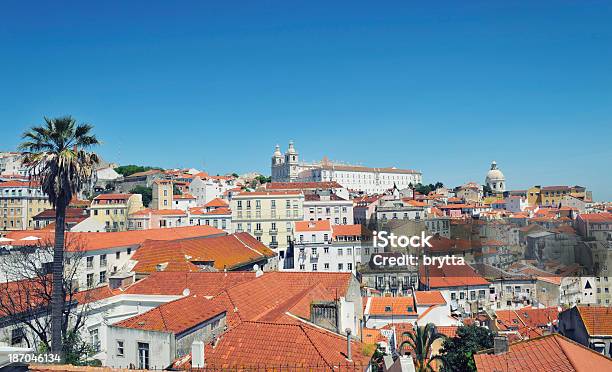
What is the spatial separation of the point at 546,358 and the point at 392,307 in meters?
19.6

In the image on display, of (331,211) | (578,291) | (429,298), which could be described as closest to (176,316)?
(429,298)

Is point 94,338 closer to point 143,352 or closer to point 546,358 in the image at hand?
point 143,352

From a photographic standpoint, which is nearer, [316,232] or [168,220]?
[316,232]

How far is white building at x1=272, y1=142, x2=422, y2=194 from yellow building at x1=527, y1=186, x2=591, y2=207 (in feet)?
122

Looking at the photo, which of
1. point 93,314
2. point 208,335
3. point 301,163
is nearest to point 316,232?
point 93,314

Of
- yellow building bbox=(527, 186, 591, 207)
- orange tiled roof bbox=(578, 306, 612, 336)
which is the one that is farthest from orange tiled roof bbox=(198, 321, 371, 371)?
yellow building bbox=(527, 186, 591, 207)

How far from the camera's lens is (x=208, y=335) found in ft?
46.6

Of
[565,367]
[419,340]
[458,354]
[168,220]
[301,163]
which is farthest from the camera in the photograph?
[301,163]

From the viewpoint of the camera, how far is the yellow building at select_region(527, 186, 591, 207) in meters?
120

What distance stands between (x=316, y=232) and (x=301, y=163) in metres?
112

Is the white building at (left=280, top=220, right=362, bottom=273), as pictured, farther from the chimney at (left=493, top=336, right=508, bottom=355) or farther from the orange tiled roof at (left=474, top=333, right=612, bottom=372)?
the orange tiled roof at (left=474, top=333, right=612, bottom=372)

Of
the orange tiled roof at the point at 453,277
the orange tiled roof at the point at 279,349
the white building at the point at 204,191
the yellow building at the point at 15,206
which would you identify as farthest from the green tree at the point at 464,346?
the yellow building at the point at 15,206

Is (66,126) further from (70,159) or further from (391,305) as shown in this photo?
(391,305)

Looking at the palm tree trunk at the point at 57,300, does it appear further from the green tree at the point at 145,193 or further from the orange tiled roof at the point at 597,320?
the green tree at the point at 145,193
